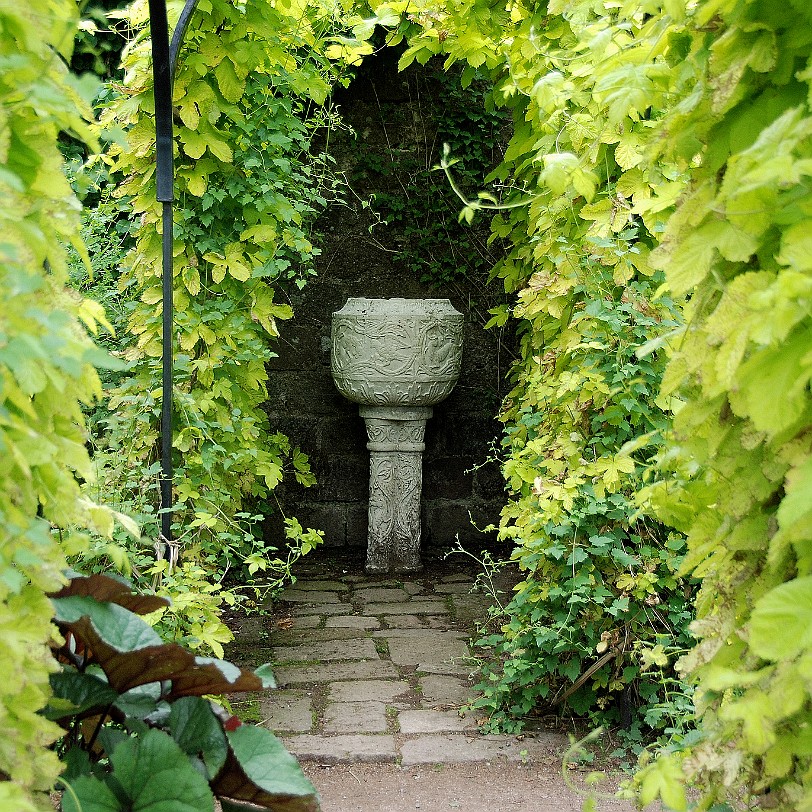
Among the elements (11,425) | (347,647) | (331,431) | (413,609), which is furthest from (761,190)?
(331,431)

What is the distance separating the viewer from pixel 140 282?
3182mm

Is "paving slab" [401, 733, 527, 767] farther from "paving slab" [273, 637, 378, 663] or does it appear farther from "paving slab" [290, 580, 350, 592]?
"paving slab" [290, 580, 350, 592]

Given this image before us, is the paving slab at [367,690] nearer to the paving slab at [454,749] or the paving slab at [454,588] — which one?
the paving slab at [454,749]

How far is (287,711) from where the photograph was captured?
314cm

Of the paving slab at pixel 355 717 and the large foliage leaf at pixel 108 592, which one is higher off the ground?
the large foliage leaf at pixel 108 592

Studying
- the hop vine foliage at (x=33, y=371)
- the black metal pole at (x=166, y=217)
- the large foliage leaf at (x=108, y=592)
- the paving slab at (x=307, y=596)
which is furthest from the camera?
the paving slab at (x=307, y=596)

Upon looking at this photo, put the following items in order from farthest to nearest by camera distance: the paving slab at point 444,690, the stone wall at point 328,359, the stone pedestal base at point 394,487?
the stone wall at point 328,359 → the stone pedestal base at point 394,487 → the paving slab at point 444,690

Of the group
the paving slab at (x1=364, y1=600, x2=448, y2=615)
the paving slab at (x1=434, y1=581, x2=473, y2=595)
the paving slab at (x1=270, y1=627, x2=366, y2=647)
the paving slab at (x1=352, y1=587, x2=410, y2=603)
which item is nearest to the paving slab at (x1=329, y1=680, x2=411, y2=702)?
the paving slab at (x1=270, y1=627, x2=366, y2=647)

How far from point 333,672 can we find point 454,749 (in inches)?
32.1

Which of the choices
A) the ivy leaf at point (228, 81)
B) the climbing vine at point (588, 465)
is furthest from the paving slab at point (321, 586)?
the ivy leaf at point (228, 81)

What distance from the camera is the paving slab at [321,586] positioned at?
4707mm

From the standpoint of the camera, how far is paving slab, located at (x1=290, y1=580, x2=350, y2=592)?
15.4 feet

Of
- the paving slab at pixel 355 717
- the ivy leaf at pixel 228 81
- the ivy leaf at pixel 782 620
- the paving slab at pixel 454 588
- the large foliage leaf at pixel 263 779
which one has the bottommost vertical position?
the paving slab at pixel 454 588

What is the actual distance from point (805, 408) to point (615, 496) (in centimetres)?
180
